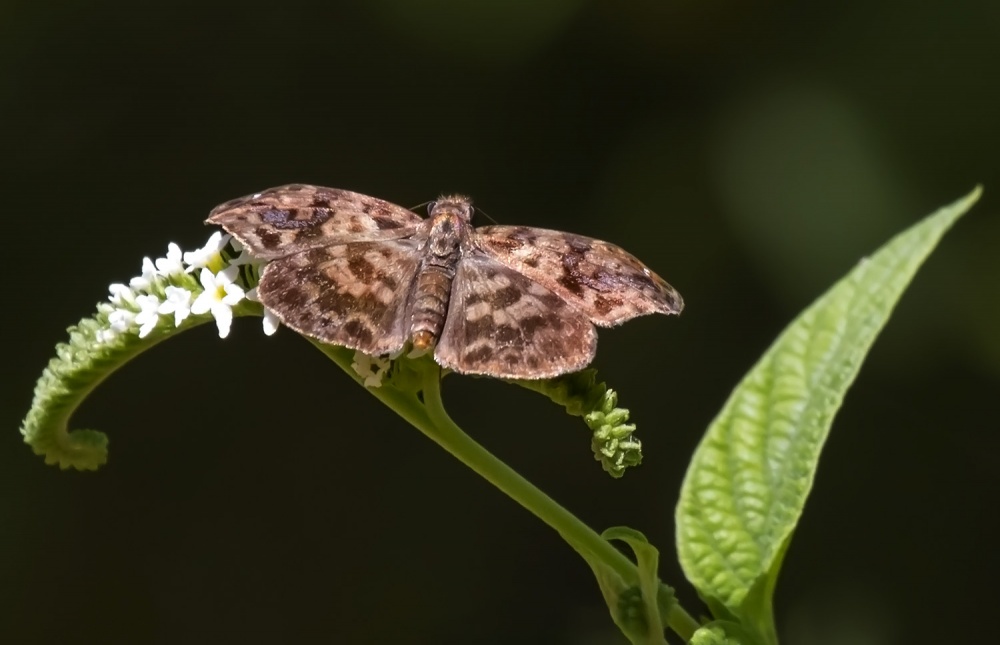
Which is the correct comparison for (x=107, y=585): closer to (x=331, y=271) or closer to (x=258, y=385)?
(x=258, y=385)

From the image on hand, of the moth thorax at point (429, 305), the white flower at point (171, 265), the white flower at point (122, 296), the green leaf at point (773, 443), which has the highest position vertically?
the white flower at point (171, 265)

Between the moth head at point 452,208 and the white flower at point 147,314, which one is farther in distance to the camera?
the moth head at point 452,208

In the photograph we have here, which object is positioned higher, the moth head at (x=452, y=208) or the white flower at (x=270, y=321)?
the moth head at (x=452, y=208)

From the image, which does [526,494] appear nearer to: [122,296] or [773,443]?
[773,443]

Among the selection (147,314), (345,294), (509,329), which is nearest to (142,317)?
(147,314)

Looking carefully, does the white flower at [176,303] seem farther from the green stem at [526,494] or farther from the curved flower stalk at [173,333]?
the green stem at [526,494]

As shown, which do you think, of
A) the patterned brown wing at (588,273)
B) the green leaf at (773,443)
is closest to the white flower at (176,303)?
the patterned brown wing at (588,273)

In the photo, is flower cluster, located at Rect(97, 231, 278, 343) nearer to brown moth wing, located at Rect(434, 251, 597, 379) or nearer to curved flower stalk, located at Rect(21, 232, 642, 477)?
curved flower stalk, located at Rect(21, 232, 642, 477)
